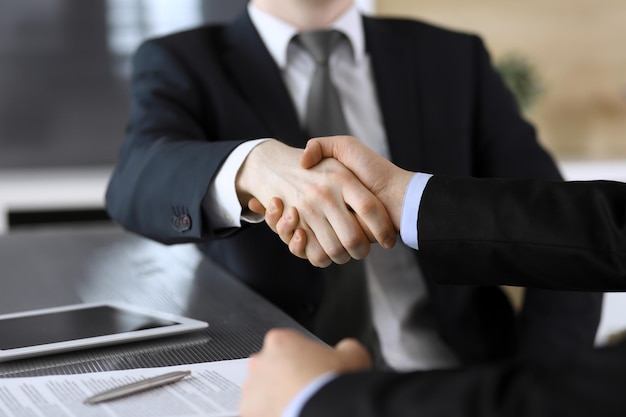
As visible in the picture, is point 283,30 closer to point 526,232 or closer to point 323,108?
point 323,108

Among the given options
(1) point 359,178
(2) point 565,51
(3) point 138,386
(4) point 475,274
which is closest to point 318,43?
(1) point 359,178

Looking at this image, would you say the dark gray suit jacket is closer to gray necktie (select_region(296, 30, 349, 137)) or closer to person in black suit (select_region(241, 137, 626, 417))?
person in black suit (select_region(241, 137, 626, 417))

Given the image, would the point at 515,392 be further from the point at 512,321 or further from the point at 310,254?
the point at 512,321

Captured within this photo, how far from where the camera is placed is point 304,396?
648 millimetres

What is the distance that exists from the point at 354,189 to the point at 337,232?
→ 0.20ft

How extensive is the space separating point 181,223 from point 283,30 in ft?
1.78

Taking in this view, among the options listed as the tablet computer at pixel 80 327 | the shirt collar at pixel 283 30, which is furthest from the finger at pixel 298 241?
the shirt collar at pixel 283 30

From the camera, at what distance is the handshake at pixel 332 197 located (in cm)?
116

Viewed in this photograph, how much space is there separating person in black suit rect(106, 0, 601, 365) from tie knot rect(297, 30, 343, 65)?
0.10ft

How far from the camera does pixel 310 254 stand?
3.96 feet

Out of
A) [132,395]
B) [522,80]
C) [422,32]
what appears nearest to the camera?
[132,395]

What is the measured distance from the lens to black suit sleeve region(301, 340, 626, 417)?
59 cm

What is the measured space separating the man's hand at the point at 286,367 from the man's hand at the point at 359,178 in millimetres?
487

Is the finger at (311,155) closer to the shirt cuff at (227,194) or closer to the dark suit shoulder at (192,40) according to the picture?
the shirt cuff at (227,194)
